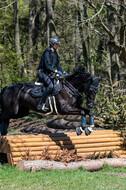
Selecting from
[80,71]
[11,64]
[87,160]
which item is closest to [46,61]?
[80,71]

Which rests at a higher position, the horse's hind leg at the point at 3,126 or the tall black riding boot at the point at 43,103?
the tall black riding boot at the point at 43,103

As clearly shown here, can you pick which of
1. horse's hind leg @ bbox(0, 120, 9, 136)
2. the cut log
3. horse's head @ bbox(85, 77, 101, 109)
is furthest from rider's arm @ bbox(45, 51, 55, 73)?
the cut log

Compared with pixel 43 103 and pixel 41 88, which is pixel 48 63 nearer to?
Result: pixel 41 88

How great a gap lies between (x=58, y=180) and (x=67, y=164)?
3.54 ft

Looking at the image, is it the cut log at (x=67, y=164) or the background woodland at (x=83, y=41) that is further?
the background woodland at (x=83, y=41)

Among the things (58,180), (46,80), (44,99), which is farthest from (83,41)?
(58,180)

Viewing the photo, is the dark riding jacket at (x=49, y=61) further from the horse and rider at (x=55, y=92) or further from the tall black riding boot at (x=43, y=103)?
the tall black riding boot at (x=43, y=103)

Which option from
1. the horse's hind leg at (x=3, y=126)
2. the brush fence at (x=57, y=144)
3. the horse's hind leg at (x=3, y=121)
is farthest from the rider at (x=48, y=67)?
the horse's hind leg at (x=3, y=126)

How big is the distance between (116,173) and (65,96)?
2.43 metres

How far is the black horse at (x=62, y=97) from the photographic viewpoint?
8.14 m

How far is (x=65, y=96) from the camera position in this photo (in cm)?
839

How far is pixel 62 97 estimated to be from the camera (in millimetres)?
8391

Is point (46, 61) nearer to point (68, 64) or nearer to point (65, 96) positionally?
point (65, 96)

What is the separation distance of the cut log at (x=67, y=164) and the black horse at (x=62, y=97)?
0.79 m
